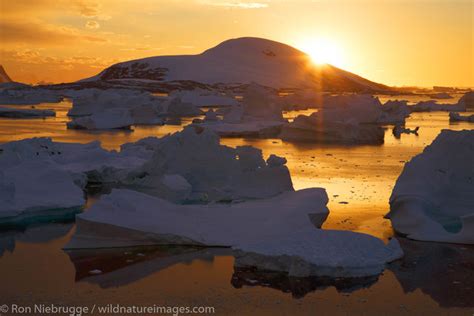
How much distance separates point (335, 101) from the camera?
30.1m

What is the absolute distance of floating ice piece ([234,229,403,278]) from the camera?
6062mm

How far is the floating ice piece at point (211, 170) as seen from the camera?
977 centimetres

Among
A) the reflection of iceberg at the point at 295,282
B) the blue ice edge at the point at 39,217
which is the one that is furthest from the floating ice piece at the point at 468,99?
the reflection of iceberg at the point at 295,282

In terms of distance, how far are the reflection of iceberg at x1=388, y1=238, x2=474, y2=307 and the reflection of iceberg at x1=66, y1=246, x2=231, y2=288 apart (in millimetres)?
1891

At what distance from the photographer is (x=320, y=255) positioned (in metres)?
6.13

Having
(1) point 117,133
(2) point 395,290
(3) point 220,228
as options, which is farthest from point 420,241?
(1) point 117,133

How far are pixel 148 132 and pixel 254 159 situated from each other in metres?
14.0

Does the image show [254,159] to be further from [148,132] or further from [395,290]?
[148,132]

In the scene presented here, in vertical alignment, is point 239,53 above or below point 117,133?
above

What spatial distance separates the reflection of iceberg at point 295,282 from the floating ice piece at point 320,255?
0.22 feet

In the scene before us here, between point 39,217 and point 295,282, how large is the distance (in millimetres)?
4124

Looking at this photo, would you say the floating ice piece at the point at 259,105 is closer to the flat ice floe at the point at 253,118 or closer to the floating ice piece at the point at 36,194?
the flat ice floe at the point at 253,118

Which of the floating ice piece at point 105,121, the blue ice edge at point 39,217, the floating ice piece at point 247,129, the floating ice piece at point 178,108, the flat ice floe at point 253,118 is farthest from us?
the floating ice piece at point 178,108

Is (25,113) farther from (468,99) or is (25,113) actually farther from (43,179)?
(468,99)
